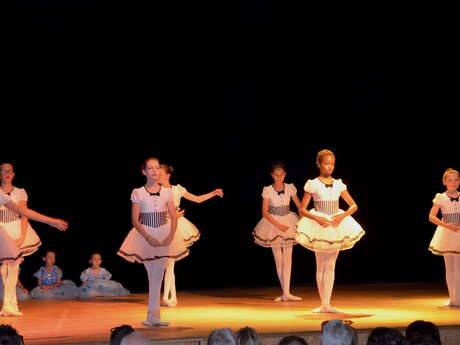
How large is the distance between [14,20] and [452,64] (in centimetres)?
475

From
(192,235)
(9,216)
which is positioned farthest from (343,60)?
(9,216)

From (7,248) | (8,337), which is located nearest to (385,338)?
(8,337)

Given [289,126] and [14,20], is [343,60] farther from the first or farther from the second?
[14,20]

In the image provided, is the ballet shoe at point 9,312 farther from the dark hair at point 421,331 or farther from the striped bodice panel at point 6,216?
the dark hair at point 421,331

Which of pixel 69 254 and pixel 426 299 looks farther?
pixel 69 254

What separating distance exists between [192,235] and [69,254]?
6.85 feet

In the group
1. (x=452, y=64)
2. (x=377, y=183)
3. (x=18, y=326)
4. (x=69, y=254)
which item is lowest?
(x=18, y=326)

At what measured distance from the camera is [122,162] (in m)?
10.2

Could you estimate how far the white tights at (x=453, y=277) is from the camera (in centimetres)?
819

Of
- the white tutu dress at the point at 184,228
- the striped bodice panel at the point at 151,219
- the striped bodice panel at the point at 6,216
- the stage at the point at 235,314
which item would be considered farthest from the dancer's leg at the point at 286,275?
the striped bodice panel at the point at 6,216

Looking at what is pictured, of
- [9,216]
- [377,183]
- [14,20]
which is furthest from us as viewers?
[377,183]

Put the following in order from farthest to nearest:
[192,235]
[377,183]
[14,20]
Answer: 1. [377,183]
2. [14,20]
3. [192,235]

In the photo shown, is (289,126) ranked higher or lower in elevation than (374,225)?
higher

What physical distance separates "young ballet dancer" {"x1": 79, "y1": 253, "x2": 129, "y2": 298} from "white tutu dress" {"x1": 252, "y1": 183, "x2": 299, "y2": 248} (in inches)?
62.6
